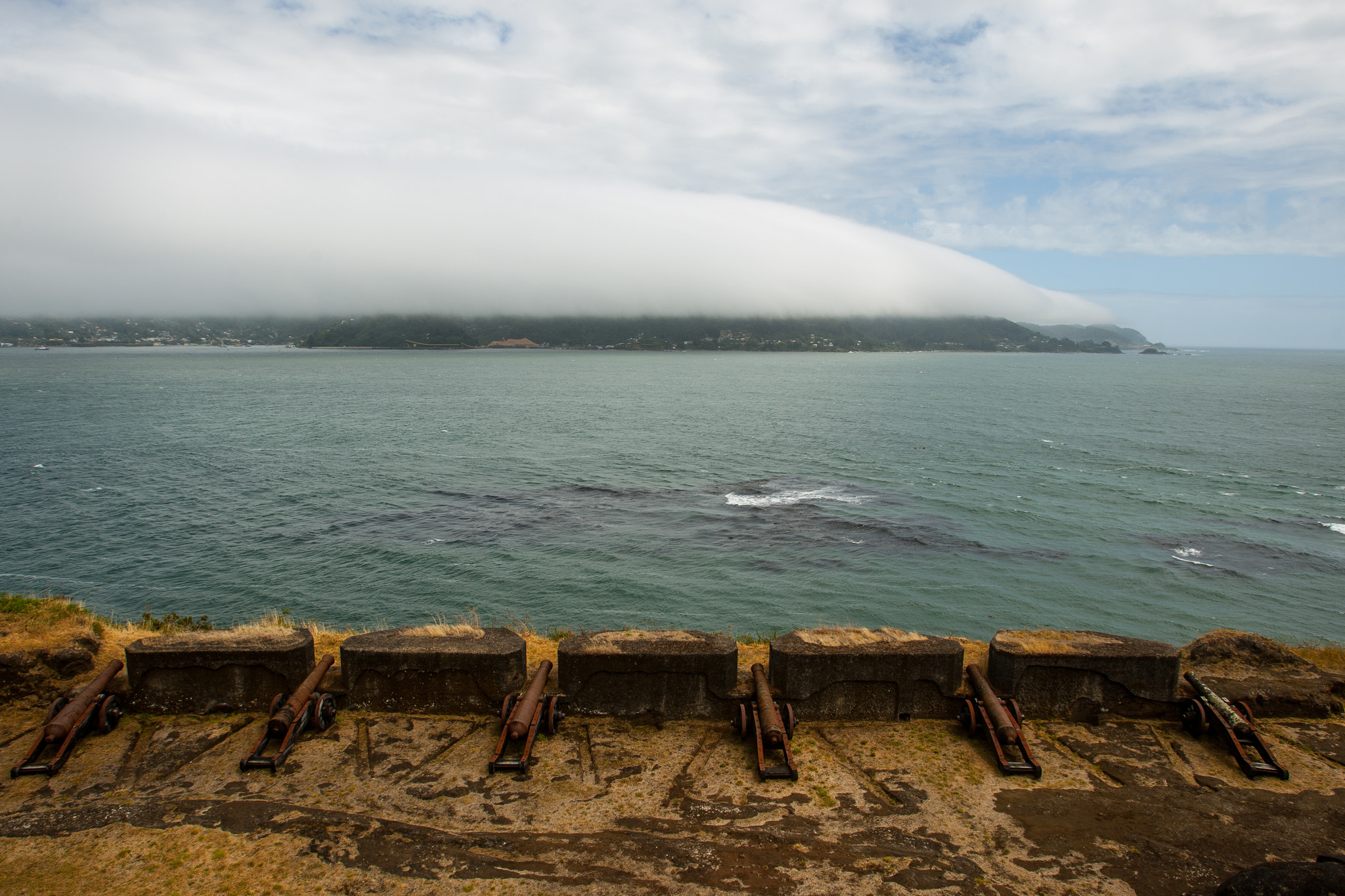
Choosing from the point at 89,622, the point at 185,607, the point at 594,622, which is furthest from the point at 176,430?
the point at 89,622

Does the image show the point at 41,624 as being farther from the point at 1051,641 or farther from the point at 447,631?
the point at 1051,641

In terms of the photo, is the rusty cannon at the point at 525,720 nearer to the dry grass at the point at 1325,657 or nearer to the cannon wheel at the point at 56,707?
the cannon wheel at the point at 56,707

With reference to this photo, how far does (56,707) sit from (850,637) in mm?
9796

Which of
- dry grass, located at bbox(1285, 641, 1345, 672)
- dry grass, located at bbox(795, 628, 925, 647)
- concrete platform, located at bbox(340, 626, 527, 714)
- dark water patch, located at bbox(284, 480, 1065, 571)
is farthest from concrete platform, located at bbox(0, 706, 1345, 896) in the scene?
dark water patch, located at bbox(284, 480, 1065, 571)

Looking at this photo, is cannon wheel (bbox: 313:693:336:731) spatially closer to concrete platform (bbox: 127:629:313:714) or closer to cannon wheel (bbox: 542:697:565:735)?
concrete platform (bbox: 127:629:313:714)

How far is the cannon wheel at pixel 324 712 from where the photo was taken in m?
8.84

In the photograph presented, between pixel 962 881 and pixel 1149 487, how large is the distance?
45885 mm

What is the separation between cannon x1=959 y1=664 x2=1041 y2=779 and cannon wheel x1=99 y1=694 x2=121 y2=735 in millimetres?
10418

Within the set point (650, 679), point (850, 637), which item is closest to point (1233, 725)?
point (850, 637)

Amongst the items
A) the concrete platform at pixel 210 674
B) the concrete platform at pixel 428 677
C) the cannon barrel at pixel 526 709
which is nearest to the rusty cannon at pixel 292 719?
the concrete platform at pixel 210 674

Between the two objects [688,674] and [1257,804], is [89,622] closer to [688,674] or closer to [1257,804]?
[688,674]

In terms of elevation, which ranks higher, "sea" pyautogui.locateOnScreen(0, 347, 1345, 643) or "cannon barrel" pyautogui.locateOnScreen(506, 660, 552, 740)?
"cannon barrel" pyautogui.locateOnScreen(506, 660, 552, 740)

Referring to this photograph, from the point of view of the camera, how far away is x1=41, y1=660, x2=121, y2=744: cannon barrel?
8.23 metres

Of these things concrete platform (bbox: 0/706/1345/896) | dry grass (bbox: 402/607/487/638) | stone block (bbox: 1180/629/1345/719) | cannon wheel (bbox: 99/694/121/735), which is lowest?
concrete platform (bbox: 0/706/1345/896)
